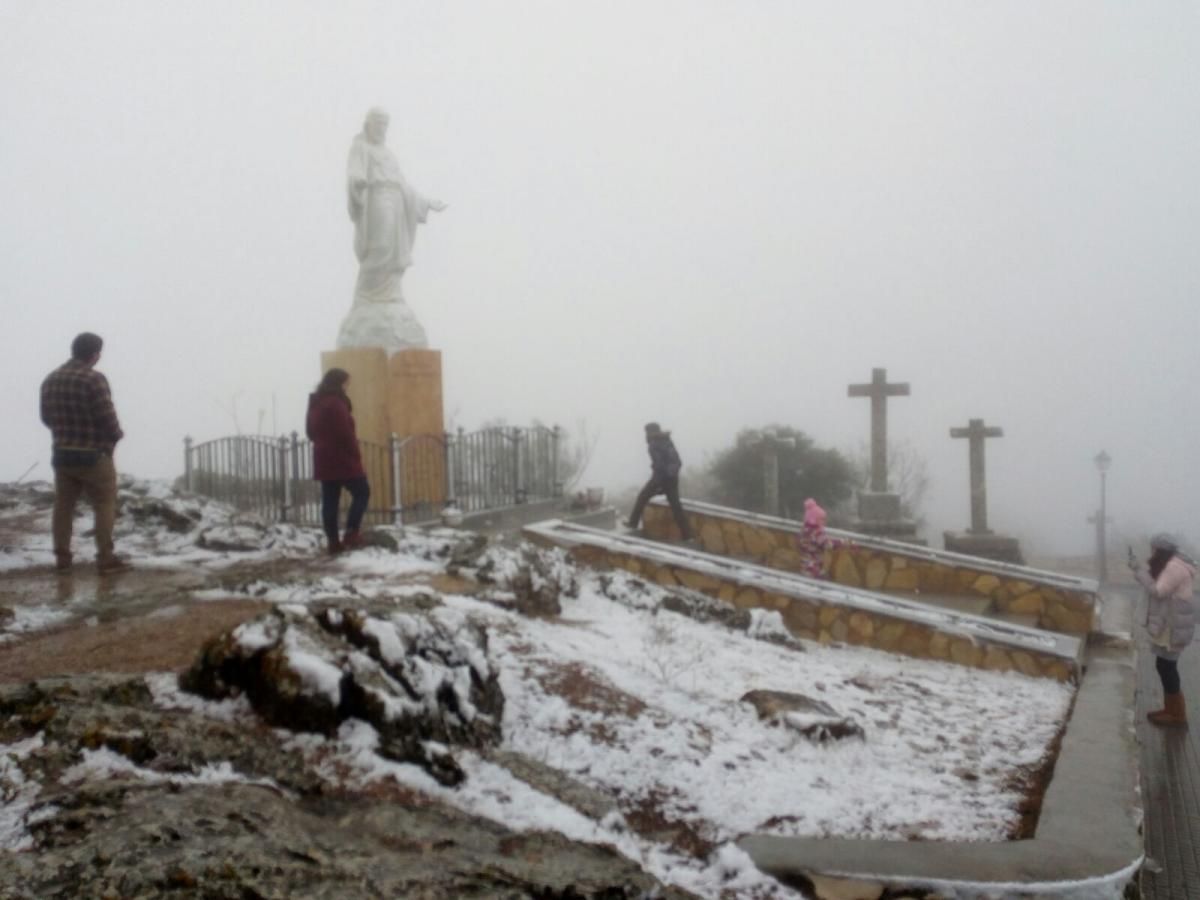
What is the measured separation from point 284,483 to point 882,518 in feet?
30.2

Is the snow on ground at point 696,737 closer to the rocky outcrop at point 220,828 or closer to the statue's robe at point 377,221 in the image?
the rocky outcrop at point 220,828

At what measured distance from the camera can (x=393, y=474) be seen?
1117 cm

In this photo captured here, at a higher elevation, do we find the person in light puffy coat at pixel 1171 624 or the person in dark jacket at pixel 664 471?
the person in dark jacket at pixel 664 471

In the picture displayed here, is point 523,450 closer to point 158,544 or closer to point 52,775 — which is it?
point 158,544

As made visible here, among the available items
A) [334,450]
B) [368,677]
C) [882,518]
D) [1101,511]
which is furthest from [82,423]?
[1101,511]

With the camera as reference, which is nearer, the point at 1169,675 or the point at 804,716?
the point at 804,716

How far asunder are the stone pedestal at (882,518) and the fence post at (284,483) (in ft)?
28.1

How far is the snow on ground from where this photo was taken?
3.55m

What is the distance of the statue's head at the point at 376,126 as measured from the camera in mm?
13695

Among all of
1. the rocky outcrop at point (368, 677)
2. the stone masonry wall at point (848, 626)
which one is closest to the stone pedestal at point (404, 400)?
the stone masonry wall at point (848, 626)

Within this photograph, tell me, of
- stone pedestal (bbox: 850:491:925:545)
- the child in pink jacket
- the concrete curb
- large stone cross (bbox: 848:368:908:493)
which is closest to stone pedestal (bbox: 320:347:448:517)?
the child in pink jacket

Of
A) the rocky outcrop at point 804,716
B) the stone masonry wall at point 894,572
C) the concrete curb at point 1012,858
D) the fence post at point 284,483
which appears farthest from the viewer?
the fence post at point 284,483

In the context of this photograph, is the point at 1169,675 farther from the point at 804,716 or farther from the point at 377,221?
the point at 377,221

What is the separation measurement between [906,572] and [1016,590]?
1197 millimetres
